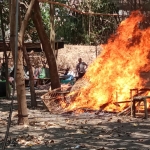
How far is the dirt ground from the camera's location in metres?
7.02

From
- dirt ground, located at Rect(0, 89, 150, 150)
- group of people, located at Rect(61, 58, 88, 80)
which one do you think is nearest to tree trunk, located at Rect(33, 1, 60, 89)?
dirt ground, located at Rect(0, 89, 150, 150)

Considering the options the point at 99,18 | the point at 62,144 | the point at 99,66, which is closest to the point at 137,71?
the point at 99,66

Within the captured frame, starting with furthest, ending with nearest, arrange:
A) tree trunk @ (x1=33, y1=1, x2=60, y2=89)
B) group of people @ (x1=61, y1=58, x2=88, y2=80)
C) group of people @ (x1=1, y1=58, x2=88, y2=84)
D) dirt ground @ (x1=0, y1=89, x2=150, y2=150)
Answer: group of people @ (x1=1, y1=58, x2=88, y2=84) → group of people @ (x1=61, y1=58, x2=88, y2=80) → tree trunk @ (x1=33, y1=1, x2=60, y2=89) → dirt ground @ (x1=0, y1=89, x2=150, y2=150)

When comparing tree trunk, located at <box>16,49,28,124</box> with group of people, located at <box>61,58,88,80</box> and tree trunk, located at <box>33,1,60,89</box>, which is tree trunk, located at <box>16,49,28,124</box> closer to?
tree trunk, located at <box>33,1,60,89</box>

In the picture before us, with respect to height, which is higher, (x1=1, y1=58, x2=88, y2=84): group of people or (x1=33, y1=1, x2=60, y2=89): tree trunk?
(x1=33, y1=1, x2=60, y2=89): tree trunk

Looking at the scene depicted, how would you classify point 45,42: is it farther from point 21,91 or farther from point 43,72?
point 43,72

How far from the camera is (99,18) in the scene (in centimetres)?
3600

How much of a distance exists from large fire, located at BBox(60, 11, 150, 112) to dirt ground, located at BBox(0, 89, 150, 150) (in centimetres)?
102

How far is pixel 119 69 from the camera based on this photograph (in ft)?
43.1

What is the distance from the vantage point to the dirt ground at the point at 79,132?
702 centimetres

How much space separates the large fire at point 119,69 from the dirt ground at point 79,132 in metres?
1.02

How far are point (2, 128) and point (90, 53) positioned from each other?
2320 centimetres

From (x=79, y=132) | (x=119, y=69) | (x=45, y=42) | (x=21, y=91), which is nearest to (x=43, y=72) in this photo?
(x=45, y=42)

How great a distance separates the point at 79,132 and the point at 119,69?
507 cm
